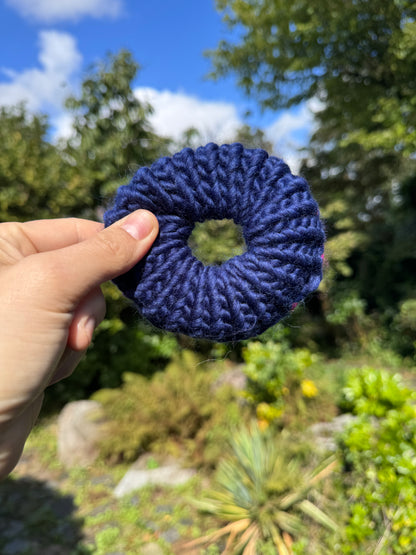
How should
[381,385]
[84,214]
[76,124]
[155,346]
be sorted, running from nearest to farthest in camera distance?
[381,385]
[84,214]
[76,124]
[155,346]

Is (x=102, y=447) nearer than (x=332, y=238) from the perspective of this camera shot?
Yes

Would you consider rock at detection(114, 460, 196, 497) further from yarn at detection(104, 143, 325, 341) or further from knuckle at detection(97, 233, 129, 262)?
knuckle at detection(97, 233, 129, 262)

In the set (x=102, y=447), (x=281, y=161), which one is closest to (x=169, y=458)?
(x=102, y=447)

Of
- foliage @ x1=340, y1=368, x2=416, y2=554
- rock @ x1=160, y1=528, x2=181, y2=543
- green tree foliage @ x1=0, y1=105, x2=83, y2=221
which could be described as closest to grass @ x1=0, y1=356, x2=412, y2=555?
rock @ x1=160, y1=528, x2=181, y2=543

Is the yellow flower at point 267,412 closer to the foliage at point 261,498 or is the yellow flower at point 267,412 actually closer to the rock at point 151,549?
the foliage at point 261,498

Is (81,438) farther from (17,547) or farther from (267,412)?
(267,412)

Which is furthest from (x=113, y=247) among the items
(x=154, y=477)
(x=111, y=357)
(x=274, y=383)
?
(x=111, y=357)

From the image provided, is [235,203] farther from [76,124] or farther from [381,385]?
[76,124]
